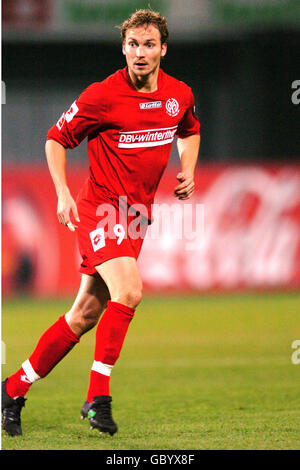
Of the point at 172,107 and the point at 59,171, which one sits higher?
the point at 172,107

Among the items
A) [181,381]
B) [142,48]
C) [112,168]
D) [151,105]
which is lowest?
[181,381]

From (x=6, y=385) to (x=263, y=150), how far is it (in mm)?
15159

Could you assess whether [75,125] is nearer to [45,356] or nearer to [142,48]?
[142,48]

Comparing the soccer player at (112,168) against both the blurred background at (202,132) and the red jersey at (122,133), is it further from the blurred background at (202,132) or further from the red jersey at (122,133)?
the blurred background at (202,132)

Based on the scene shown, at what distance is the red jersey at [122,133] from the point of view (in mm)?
4734

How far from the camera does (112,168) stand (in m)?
4.82

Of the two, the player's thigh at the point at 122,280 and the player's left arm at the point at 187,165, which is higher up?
the player's left arm at the point at 187,165

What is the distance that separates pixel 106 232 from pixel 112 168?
15.7 inches

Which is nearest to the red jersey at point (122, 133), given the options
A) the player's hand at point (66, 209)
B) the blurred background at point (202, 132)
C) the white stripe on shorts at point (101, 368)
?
the player's hand at point (66, 209)

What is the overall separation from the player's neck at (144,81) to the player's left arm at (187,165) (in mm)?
512

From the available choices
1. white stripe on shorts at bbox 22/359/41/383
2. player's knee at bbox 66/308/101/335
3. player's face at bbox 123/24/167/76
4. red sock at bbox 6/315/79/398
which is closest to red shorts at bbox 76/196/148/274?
player's knee at bbox 66/308/101/335

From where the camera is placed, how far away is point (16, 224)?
13.2 metres

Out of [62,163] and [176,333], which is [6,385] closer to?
[62,163]

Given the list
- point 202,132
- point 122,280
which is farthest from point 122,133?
point 202,132
